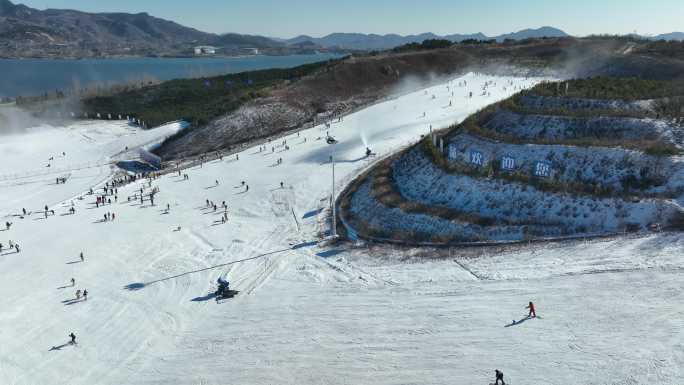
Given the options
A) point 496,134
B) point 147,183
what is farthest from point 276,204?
point 496,134

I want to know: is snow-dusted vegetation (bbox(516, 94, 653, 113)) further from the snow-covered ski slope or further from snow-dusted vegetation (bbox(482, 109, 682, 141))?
the snow-covered ski slope

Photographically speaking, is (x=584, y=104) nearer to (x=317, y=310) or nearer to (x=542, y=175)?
(x=542, y=175)

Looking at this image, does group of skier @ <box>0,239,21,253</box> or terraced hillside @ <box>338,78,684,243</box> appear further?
group of skier @ <box>0,239,21,253</box>

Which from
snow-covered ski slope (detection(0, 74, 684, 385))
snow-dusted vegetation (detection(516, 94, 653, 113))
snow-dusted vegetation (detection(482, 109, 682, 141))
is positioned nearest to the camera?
snow-covered ski slope (detection(0, 74, 684, 385))

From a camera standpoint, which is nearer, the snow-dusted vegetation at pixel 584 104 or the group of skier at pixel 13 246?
the group of skier at pixel 13 246

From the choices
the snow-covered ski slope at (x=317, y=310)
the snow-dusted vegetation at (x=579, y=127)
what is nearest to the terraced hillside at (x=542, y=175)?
the snow-dusted vegetation at (x=579, y=127)

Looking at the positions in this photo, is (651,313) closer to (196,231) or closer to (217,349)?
(217,349)

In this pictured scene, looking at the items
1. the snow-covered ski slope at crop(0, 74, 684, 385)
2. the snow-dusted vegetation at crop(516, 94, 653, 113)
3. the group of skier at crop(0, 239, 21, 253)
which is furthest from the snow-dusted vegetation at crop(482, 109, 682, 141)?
the group of skier at crop(0, 239, 21, 253)

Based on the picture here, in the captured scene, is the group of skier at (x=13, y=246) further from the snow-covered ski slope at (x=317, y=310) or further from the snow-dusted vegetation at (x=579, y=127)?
the snow-dusted vegetation at (x=579, y=127)
